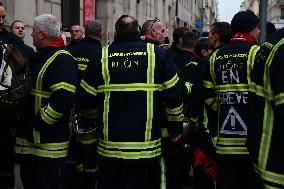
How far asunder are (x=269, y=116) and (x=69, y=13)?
12.0 metres

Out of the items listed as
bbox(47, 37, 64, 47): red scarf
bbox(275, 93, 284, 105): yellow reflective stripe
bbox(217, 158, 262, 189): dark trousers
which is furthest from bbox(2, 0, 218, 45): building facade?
bbox(275, 93, 284, 105): yellow reflective stripe

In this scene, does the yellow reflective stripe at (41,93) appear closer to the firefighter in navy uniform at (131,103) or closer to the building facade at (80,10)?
the firefighter in navy uniform at (131,103)

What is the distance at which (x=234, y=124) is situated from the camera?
4.18 meters

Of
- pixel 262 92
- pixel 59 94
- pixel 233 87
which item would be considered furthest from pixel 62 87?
pixel 262 92

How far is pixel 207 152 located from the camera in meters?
4.62

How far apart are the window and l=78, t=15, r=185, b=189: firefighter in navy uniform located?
9.79 m

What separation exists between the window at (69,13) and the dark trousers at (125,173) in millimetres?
9939

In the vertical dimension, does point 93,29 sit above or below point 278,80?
above

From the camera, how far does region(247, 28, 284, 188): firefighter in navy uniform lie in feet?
8.74

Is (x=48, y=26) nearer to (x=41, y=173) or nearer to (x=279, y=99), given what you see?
(x=41, y=173)

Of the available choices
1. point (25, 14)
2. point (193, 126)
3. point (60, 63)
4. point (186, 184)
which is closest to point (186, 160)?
point (193, 126)

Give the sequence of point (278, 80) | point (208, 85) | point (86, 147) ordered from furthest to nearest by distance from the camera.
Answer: point (86, 147) < point (208, 85) < point (278, 80)

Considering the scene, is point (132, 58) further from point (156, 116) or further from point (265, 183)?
point (265, 183)

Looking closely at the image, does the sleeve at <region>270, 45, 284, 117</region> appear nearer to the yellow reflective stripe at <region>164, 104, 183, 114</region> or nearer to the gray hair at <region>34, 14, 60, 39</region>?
the yellow reflective stripe at <region>164, 104, 183, 114</region>
